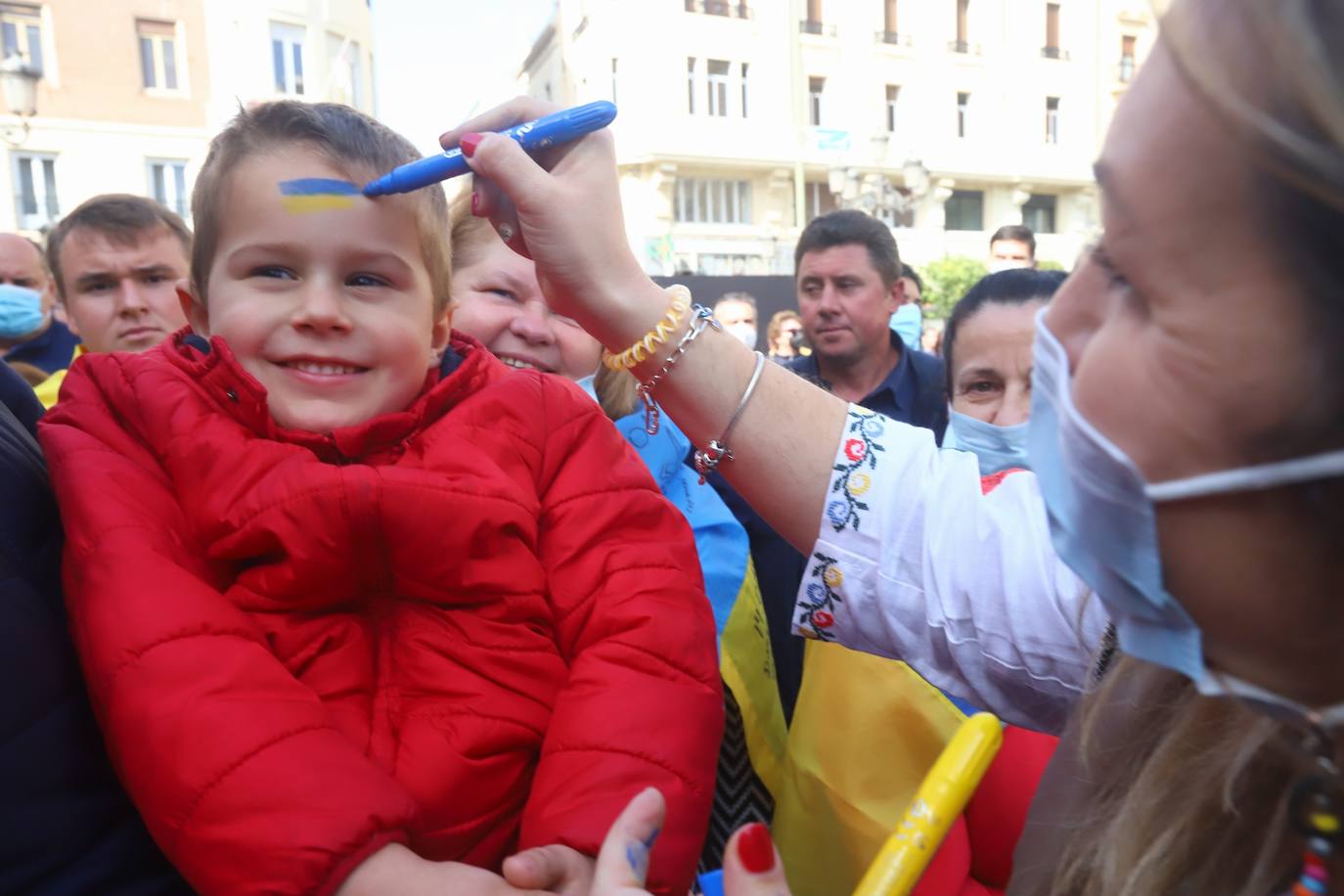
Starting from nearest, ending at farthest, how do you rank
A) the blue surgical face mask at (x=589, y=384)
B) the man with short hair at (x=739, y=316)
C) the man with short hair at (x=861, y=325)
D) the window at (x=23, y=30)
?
the blue surgical face mask at (x=589, y=384), the man with short hair at (x=861, y=325), the man with short hair at (x=739, y=316), the window at (x=23, y=30)

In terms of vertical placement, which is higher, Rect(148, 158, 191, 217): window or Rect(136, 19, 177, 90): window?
Rect(136, 19, 177, 90): window

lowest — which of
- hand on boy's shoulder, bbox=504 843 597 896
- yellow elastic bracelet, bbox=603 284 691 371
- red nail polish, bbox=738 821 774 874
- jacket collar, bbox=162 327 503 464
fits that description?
hand on boy's shoulder, bbox=504 843 597 896

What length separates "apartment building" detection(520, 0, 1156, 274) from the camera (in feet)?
91.0

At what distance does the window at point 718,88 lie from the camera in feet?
93.6

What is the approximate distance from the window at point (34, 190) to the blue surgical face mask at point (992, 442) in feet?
73.8

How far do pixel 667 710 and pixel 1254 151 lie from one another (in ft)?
2.96

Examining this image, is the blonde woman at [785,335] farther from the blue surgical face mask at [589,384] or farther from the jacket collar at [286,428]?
the jacket collar at [286,428]

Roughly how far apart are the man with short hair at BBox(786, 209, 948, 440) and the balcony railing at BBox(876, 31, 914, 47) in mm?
28243

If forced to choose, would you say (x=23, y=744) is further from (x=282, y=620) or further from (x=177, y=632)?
(x=282, y=620)

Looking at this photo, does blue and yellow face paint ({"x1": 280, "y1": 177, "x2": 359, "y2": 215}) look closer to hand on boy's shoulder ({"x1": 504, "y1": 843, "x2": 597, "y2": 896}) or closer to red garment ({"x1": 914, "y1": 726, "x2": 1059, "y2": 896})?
hand on boy's shoulder ({"x1": 504, "y1": 843, "x2": 597, "y2": 896})

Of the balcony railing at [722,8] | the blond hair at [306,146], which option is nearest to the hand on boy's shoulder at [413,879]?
the blond hair at [306,146]

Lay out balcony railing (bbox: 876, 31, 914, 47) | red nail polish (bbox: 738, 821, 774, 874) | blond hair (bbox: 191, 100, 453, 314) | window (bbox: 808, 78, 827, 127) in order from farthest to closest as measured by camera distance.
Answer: balcony railing (bbox: 876, 31, 914, 47)
window (bbox: 808, 78, 827, 127)
blond hair (bbox: 191, 100, 453, 314)
red nail polish (bbox: 738, 821, 774, 874)

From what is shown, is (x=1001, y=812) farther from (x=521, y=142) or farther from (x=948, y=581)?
(x=521, y=142)

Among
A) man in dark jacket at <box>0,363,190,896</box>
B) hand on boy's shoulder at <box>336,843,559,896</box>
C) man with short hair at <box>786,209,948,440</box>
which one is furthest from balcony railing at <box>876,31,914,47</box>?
hand on boy's shoulder at <box>336,843,559,896</box>
